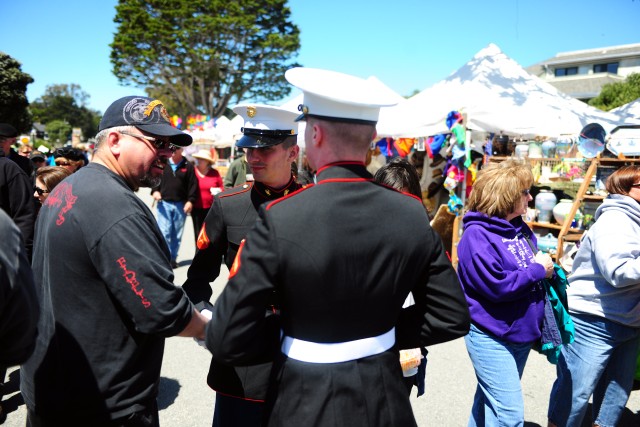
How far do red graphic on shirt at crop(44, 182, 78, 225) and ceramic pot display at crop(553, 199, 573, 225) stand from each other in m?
5.61

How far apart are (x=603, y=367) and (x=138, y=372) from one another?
9.24ft

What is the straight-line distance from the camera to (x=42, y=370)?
1723 millimetres

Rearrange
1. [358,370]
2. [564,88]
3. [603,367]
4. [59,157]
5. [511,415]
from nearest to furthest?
[358,370] < [511,415] < [603,367] < [59,157] < [564,88]

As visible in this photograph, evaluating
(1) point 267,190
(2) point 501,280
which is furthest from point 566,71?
(1) point 267,190

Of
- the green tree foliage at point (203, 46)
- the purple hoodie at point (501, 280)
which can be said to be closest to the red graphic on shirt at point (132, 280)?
the purple hoodie at point (501, 280)

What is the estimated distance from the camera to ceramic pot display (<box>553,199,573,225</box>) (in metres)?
5.71

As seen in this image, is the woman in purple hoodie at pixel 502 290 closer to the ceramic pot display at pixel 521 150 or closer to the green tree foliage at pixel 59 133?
the ceramic pot display at pixel 521 150

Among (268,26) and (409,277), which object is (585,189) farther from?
(268,26)

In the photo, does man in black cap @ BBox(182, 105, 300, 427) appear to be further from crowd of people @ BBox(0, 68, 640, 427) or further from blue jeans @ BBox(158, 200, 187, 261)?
blue jeans @ BBox(158, 200, 187, 261)

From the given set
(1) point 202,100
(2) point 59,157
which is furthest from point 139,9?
(2) point 59,157

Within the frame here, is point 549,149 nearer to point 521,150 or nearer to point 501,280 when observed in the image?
point 521,150

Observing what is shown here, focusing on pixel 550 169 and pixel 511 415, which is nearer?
pixel 511 415

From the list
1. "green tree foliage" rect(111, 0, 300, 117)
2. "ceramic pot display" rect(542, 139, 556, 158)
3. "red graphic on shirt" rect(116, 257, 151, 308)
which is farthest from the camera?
"green tree foliage" rect(111, 0, 300, 117)

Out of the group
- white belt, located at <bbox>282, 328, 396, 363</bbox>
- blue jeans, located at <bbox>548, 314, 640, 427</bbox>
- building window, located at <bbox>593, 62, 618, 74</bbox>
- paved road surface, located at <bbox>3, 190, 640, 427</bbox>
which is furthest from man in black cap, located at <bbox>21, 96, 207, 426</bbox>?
building window, located at <bbox>593, 62, 618, 74</bbox>
